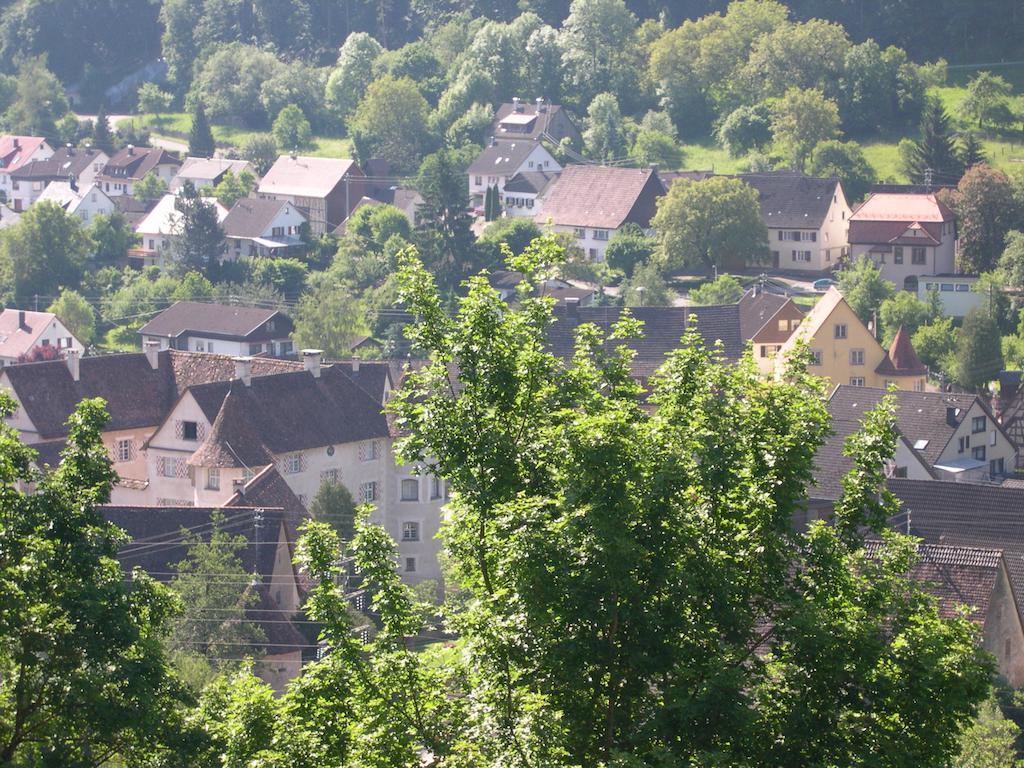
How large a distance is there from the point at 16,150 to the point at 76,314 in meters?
49.0

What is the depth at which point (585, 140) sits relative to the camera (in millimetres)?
110938

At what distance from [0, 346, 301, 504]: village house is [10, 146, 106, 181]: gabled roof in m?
68.9

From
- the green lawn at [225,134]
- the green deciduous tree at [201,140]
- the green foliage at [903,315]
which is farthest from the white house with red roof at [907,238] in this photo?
the green deciduous tree at [201,140]

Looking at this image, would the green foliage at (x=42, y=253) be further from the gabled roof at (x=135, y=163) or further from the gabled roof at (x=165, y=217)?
the gabled roof at (x=135, y=163)

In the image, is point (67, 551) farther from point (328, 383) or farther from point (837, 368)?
point (837, 368)

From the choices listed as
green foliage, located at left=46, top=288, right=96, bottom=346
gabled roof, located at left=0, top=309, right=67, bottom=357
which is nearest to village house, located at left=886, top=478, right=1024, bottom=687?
gabled roof, located at left=0, top=309, right=67, bottom=357

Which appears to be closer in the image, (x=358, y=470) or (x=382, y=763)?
(x=382, y=763)

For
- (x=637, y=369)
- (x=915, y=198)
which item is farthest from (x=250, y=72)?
(x=637, y=369)

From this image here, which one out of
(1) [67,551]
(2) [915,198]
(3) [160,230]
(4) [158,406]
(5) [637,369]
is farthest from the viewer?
(3) [160,230]

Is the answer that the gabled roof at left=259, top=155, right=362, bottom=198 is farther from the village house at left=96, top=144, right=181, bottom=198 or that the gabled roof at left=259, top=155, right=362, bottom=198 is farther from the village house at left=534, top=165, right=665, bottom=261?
the village house at left=534, top=165, right=665, bottom=261

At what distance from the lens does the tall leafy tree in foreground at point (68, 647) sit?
16.4 metres

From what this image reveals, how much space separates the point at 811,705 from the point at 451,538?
3.83 m

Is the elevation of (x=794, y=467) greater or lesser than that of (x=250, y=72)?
greater

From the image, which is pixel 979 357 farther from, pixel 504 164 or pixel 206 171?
pixel 206 171
